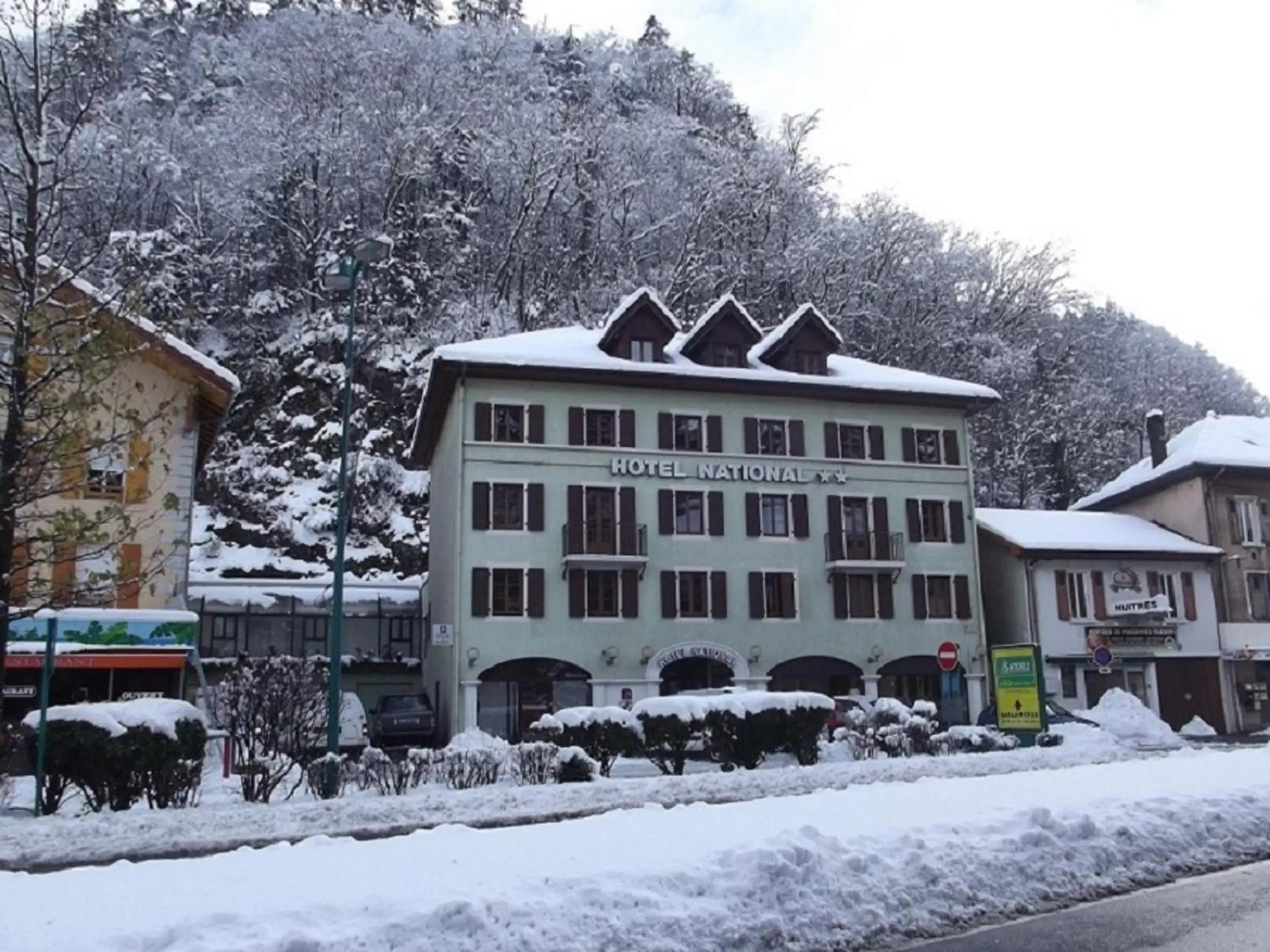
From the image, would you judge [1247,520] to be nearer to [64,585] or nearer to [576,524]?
[576,524]

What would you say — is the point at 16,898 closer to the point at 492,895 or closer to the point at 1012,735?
the point at 492,895

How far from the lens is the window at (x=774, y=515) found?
37.4 m

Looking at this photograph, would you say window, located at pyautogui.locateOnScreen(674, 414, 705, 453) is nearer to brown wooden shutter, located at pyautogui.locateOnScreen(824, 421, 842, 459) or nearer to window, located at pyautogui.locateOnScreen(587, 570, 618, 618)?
brown wooden shutter, located at pyautogui.locateOnScreen(824, 421, 842, 459)

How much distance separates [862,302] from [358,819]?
4938 centimetres

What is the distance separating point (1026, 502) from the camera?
187 ft

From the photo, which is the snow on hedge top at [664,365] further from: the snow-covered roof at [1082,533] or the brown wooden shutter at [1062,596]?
the brown wooden shutter at [1062,596]

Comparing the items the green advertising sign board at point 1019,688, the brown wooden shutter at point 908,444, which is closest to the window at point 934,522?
the brown wooden shutter at point 908,444

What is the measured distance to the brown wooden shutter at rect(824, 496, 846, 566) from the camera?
3731 centimetres

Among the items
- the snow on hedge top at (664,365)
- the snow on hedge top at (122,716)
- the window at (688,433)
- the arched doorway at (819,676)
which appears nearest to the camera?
the snow on hedge top at (122,716)

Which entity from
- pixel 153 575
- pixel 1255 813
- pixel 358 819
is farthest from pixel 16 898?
pixel 1255 813

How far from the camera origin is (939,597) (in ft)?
126

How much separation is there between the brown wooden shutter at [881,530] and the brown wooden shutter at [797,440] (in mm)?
3000

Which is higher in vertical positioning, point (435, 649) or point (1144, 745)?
point (435, 649)

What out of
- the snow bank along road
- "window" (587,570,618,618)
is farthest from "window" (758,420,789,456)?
the snow bank along road
